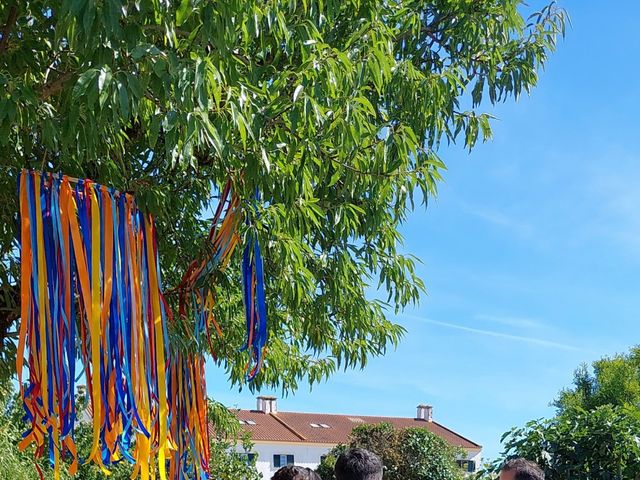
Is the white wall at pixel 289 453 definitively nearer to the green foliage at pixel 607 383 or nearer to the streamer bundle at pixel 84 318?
the green foliage at pixel 607 383

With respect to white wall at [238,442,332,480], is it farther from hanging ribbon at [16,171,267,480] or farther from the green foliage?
hanging ribbon at [16,171,267,480]

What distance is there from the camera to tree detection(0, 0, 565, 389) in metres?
3.68

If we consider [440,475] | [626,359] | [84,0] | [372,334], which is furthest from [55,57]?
[626,359]

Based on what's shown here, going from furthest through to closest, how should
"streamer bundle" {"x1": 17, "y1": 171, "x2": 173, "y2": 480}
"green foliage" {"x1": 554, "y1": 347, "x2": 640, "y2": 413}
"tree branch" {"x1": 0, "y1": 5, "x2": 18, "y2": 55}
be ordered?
"green foliage" {"x1": 554, "y1": 347, "x2": 640, "y2": 413}, "streamer bundle" {"x1": 17, "y1": 171, "x2": 173, "y2": 480}, "tree branch" {"x1": 0, "y1": 5, "x2": 18, "y2": 55}

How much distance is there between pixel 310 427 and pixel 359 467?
45789 millimetres

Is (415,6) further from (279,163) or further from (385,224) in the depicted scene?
(279,163)

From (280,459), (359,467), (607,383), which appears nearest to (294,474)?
(359,467)

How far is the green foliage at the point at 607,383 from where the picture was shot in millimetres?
35094

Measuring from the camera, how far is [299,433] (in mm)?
46625

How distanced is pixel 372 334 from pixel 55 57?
13.4 ft

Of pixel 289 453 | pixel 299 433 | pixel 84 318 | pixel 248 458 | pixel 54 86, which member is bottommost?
pixel 84 318

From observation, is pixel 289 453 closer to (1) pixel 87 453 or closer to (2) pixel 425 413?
(2) pixel 425 413

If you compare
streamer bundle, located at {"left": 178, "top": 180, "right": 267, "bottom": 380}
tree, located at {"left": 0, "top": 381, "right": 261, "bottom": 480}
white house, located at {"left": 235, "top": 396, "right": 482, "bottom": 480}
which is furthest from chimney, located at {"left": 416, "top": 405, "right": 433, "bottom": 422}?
streamer bundle, located at {"left": 178, "top": 180, "right": 267, "bottom": 380}

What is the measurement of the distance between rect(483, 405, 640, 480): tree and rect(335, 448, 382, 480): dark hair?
6.04ft
